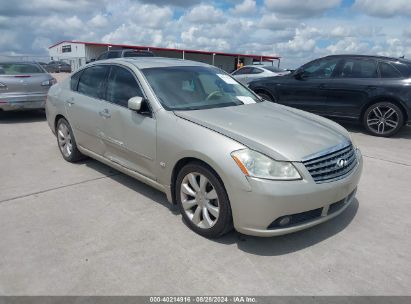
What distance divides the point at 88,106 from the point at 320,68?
5.68 metres

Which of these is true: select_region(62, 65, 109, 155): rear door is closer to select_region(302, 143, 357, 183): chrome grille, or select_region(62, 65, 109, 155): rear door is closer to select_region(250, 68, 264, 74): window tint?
select_region(302, 143, 357, 183): chrome grille

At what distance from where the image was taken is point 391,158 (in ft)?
20.0

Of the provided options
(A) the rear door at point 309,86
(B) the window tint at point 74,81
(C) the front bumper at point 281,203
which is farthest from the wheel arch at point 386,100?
(B) the window tint at point 74,81

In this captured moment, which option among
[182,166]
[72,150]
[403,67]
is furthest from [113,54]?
[182,166]

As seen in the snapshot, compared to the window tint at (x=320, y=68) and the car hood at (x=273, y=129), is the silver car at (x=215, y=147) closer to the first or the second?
the car hood at (x=273, y=129)

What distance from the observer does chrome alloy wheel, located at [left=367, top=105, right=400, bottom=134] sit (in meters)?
7.47

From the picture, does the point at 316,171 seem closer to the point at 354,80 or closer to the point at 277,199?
the point at 277,199

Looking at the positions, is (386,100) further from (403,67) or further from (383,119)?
(403,67)

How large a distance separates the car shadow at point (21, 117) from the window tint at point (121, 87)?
546cm

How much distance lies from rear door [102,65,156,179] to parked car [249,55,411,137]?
531 centimetres

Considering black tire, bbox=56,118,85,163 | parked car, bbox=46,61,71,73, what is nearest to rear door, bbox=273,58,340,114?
black tire, bbox=56,118,85,163

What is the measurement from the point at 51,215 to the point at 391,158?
5300 mm

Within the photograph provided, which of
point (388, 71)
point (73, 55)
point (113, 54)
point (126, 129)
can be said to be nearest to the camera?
point (126, 129)

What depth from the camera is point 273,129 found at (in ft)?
11.2
